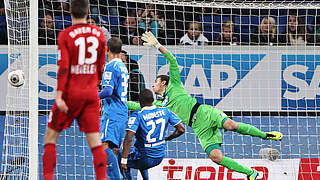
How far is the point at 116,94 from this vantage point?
712 centimetres

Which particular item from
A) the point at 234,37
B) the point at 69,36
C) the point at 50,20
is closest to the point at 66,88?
the point at 69,36

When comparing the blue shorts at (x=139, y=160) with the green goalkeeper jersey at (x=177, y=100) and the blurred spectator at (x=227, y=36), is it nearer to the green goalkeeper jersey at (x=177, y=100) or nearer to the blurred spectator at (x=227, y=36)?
the green goalkeeper jersey at (x=177, y=100)

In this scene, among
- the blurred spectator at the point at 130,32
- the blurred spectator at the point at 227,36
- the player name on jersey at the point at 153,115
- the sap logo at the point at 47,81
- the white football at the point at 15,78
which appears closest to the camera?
the white football at the point at 15,78

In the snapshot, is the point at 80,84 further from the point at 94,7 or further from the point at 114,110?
the point at 94,7

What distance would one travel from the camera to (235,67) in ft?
34.3

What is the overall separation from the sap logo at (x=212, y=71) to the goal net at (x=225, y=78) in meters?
0.02

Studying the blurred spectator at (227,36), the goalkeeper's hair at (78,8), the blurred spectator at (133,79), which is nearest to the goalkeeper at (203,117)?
the blurred spectator at (133,79)

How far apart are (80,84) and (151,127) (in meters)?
2.56

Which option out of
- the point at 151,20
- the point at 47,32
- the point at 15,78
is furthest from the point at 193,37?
the point at 15,78

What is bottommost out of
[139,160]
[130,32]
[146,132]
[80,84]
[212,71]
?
[139,160]

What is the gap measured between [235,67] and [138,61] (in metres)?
1.69

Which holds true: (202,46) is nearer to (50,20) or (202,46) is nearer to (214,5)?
(214,5)

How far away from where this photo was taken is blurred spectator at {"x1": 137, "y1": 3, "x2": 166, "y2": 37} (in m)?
10.3

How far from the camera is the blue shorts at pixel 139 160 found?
7.92 meters
